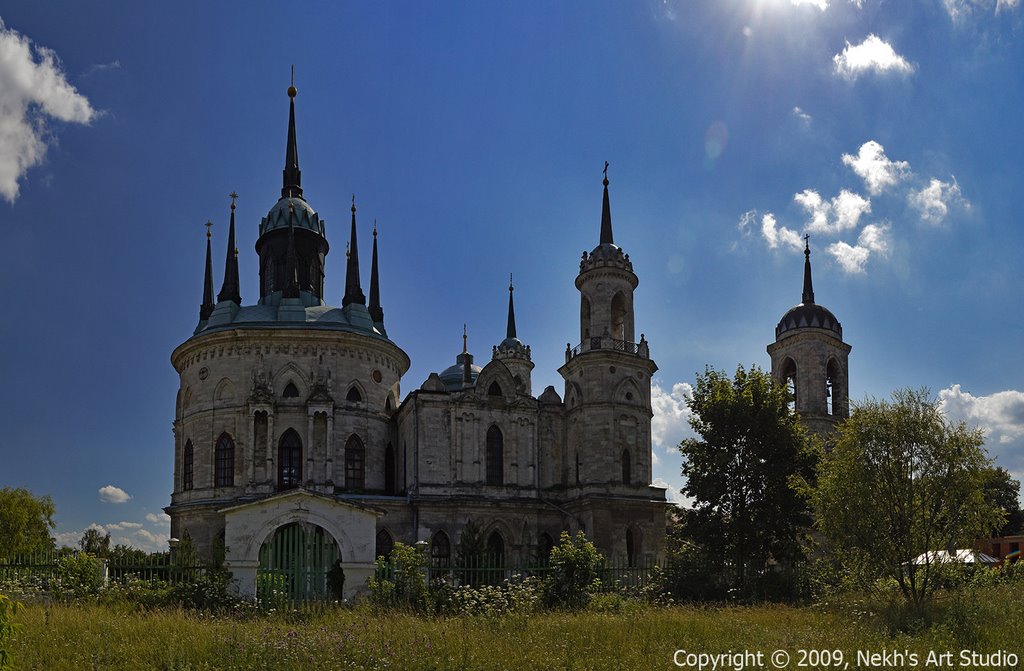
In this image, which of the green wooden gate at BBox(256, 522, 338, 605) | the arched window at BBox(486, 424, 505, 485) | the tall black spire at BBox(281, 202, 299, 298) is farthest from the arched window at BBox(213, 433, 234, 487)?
the green wooden gate at BBox(256, 522, 338, 605)

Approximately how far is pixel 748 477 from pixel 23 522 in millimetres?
37710

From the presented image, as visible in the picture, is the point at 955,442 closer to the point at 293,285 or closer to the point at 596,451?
the point at 596,451

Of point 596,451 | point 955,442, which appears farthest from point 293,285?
point 955,442

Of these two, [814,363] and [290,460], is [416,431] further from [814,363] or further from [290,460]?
[814,363]

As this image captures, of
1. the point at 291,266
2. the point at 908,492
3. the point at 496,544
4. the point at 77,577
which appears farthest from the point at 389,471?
the point at 908,492

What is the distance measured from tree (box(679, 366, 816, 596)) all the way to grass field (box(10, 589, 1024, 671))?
7.99 metres

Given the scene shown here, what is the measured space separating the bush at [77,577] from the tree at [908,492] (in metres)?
16.1

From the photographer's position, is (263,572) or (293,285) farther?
→ (293,285)

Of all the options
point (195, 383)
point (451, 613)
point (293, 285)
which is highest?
point (293, 285)

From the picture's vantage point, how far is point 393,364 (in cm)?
4084

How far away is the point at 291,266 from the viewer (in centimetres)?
4047

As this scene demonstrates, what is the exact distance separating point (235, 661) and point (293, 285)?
28.5 metres

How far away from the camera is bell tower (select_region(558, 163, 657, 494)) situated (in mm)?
37438

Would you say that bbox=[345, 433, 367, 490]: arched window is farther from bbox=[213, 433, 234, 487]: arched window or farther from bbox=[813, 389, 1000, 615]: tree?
bbox=[813, 389, 1000, 615]: tree
